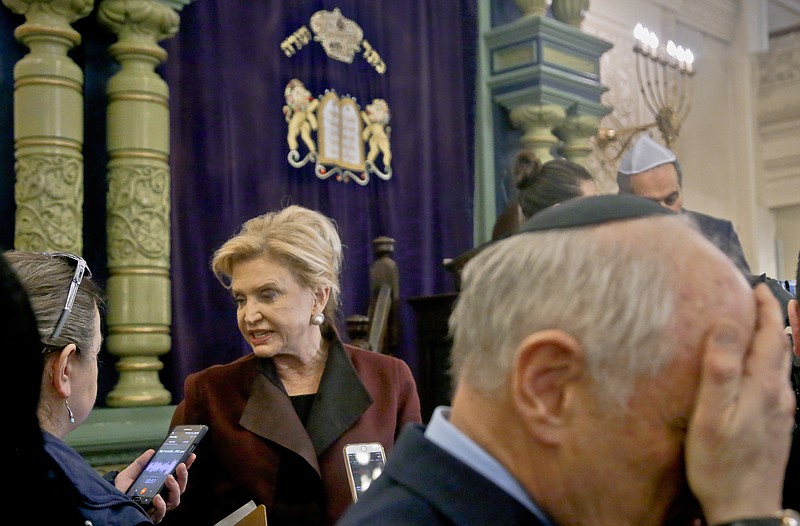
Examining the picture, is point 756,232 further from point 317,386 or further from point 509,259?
point 509,259

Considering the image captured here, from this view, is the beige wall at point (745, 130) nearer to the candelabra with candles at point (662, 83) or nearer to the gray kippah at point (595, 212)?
the candelabra with candles at point (662, 83)

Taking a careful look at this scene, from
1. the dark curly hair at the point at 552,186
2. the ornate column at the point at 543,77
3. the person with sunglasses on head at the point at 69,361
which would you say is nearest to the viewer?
the person with sunglasses on head at the point at 69,361

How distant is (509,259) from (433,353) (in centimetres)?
445

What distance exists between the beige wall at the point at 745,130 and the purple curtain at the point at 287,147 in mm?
3596

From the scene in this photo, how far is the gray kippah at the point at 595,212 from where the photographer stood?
0.93 metres

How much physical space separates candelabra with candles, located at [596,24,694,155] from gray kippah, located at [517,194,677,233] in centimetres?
685

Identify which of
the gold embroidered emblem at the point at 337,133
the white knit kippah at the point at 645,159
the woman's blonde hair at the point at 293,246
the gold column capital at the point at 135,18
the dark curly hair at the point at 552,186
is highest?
the gold column capital at the point at 135,18

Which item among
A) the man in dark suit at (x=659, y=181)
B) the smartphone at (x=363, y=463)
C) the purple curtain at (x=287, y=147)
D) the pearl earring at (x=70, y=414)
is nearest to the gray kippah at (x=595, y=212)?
the pearl earring at (x=70, y=414)

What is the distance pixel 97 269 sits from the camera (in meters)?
4.35

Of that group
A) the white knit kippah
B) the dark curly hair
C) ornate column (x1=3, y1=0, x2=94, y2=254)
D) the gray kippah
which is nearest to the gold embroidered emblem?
ornate column (x1=3, y1=0, x2=94, y2=254)

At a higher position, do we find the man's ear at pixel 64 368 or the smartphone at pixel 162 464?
the man's ear at pixel 64 368

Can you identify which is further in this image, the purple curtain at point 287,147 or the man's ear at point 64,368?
the purple curtain at point 287,147

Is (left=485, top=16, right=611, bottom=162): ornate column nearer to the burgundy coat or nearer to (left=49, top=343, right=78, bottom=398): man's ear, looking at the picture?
the burgundy coat

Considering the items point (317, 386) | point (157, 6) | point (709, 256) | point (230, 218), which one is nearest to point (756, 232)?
point (230, 218)
